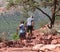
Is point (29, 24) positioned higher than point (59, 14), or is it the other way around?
point (29, 24)

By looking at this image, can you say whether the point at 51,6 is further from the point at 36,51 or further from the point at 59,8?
the point at 36,51

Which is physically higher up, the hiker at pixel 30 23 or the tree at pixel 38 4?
the hiker at pixel 30 23

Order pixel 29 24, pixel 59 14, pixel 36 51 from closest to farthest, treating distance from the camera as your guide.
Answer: pixel 36 51
pixel 29 24
pixel 59 14

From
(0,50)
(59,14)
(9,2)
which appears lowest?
(59,14)

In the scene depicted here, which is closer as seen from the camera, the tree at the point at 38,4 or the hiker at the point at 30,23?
the hiker at the point at 30,23

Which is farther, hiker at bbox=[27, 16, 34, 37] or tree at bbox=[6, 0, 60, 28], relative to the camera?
tree at bbox=[6, 0, 60, 28]

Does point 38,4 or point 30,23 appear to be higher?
point 30,23

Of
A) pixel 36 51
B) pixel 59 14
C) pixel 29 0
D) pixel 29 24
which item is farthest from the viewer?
pixel 59 14

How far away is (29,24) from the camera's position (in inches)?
749

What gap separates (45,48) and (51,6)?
13.9 m

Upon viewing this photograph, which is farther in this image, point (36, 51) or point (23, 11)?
point (23, 11)

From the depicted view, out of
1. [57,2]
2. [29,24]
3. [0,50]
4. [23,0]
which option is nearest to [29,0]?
[23,0]

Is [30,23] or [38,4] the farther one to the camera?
[38,4]

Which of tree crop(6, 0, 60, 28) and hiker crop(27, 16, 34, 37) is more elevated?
hiker crop(27, 16, 34, 37)
